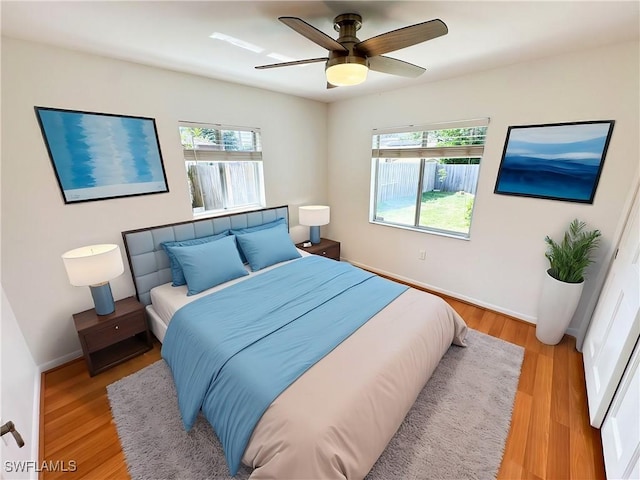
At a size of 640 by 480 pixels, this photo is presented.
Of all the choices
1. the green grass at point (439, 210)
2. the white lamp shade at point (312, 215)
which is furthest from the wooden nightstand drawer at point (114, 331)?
the green grass at point (439, 210)

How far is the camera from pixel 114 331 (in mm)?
2107

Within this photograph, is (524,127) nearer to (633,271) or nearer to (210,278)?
(633,271)

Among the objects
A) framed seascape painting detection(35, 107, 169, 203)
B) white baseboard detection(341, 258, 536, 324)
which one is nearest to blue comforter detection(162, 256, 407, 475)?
framed seascape painting detection(35, 107, 169, 203)

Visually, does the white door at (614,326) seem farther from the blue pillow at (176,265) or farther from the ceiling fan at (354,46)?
the blue pillow at (176,265)

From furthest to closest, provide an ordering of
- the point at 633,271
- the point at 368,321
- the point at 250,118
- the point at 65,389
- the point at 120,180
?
the point at 250,118
the point at 120,180
the point at 65,389
the point at 368,321
the point at 633,271

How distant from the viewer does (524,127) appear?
237 centimetres

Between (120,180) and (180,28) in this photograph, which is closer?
(180,28)

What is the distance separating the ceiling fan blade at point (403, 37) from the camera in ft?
3.96

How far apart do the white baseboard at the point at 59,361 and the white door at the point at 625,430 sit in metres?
3.57

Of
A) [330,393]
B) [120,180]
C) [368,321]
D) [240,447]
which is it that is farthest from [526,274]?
[120,180]

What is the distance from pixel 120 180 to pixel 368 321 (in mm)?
2310

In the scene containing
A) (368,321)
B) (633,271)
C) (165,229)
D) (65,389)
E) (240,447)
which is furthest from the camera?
(165,229)

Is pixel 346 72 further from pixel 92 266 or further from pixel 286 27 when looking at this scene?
pixel 92 266

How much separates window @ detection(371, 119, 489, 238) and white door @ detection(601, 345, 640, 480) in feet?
5.79
